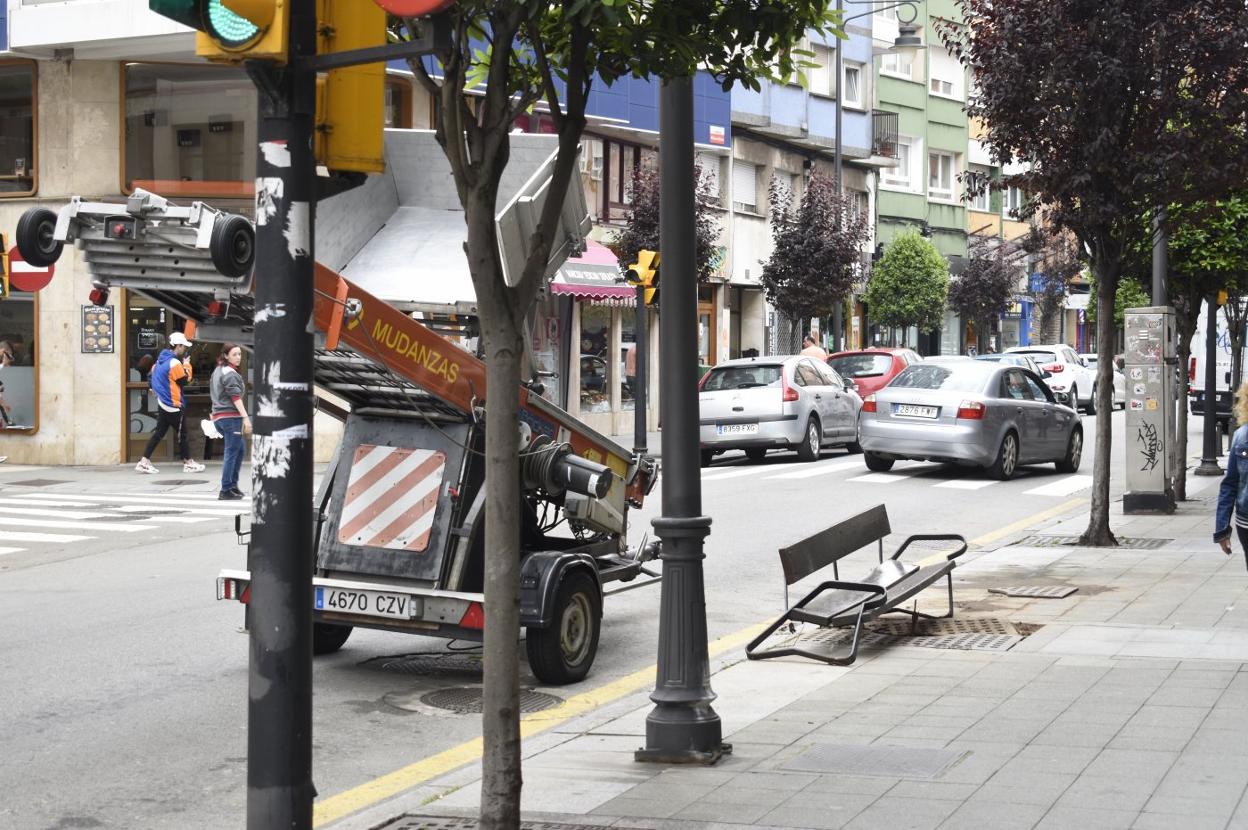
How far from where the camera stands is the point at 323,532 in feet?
29.5

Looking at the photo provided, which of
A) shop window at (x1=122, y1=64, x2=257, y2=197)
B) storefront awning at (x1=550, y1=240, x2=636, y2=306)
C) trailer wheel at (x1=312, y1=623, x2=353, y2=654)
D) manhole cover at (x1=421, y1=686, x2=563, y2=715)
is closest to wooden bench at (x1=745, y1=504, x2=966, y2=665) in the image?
manhole cover at (x1=421, y1=686, x2=563, y2=715)

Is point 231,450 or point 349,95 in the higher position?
point 349,95

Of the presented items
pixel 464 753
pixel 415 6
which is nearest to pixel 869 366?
pixel 464 753

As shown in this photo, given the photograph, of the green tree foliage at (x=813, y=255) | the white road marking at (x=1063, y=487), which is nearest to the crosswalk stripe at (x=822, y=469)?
the white road marking at (x=1063, y=487)

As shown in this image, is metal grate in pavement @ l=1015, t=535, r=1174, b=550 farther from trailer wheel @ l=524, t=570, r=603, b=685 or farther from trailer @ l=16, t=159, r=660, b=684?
trailer wheel @ l=524, t=570, r=603, b=685

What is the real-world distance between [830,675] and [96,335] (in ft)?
60.4

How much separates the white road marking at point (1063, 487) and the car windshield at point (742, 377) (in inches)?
174

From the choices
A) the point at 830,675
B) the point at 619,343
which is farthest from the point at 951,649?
the point at 619,343

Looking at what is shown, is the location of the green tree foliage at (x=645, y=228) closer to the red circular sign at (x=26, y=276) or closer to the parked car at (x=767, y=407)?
the parked car at (x=767, y=407)

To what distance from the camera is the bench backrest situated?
372 inches

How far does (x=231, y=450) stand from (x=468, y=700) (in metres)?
11.6

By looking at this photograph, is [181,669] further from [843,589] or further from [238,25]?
[238,25]

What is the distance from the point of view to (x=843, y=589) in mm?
9969

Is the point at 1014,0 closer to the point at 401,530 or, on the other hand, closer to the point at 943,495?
the point at 943,495
